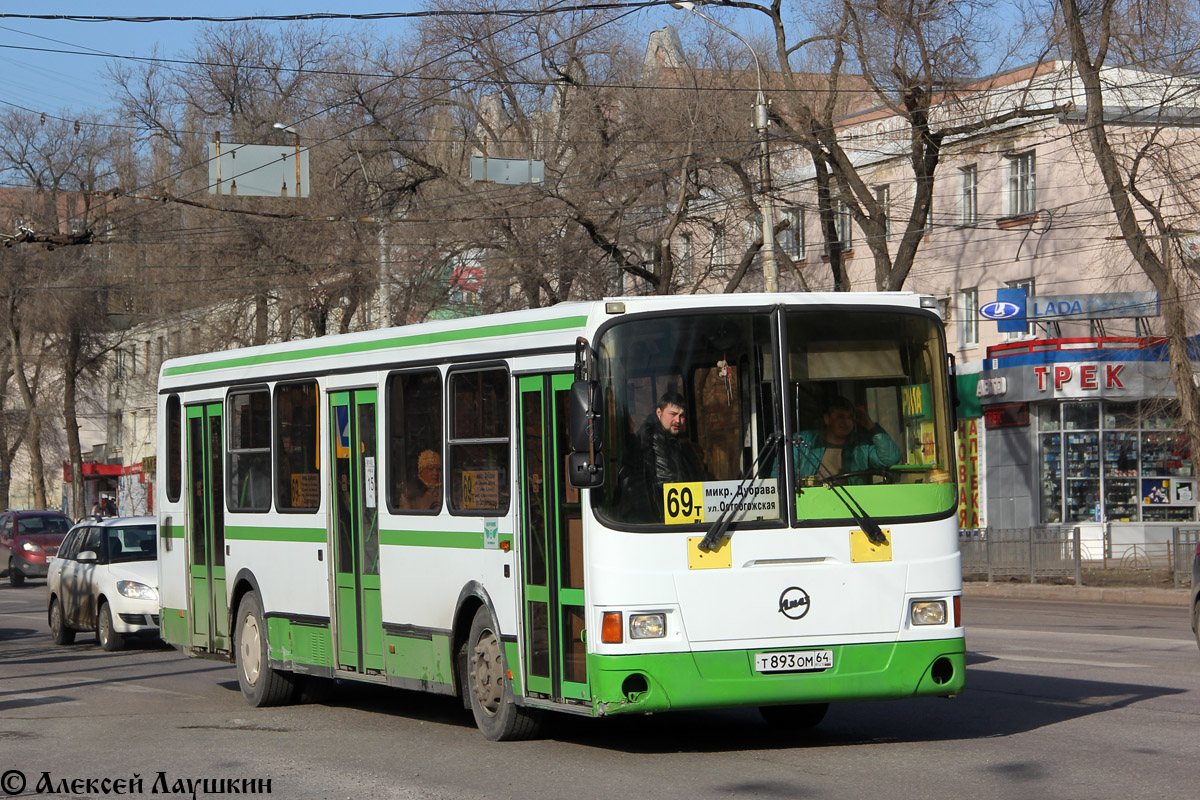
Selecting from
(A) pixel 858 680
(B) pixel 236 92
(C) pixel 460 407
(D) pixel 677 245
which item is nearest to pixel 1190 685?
(A) pixel 858 680

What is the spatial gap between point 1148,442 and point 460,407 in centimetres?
2940

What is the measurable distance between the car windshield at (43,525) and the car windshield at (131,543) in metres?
19.2

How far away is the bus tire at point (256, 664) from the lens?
42.9 ft

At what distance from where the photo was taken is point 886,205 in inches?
1431

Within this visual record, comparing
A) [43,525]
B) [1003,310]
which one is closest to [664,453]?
[1003,310]

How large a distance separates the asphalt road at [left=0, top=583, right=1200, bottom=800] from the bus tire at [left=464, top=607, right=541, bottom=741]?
136mm

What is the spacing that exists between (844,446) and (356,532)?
13.0 feet

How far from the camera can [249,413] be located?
13523 millimetres

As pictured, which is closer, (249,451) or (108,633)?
(249,451)

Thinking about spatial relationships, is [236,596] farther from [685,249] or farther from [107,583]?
[685,249]

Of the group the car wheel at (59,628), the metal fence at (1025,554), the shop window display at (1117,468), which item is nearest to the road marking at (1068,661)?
the car wheel at (59,628)

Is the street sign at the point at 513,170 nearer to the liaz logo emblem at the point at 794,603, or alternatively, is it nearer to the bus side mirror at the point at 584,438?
the bus side mirror at the point at 584,438

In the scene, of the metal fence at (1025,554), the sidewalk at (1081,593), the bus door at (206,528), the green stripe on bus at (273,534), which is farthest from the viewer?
the metal fence at (1025,554)

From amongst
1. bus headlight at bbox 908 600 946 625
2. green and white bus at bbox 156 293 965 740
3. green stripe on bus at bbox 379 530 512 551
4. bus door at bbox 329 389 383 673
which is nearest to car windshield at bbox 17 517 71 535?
bus door at bbox 329 389 383 673
